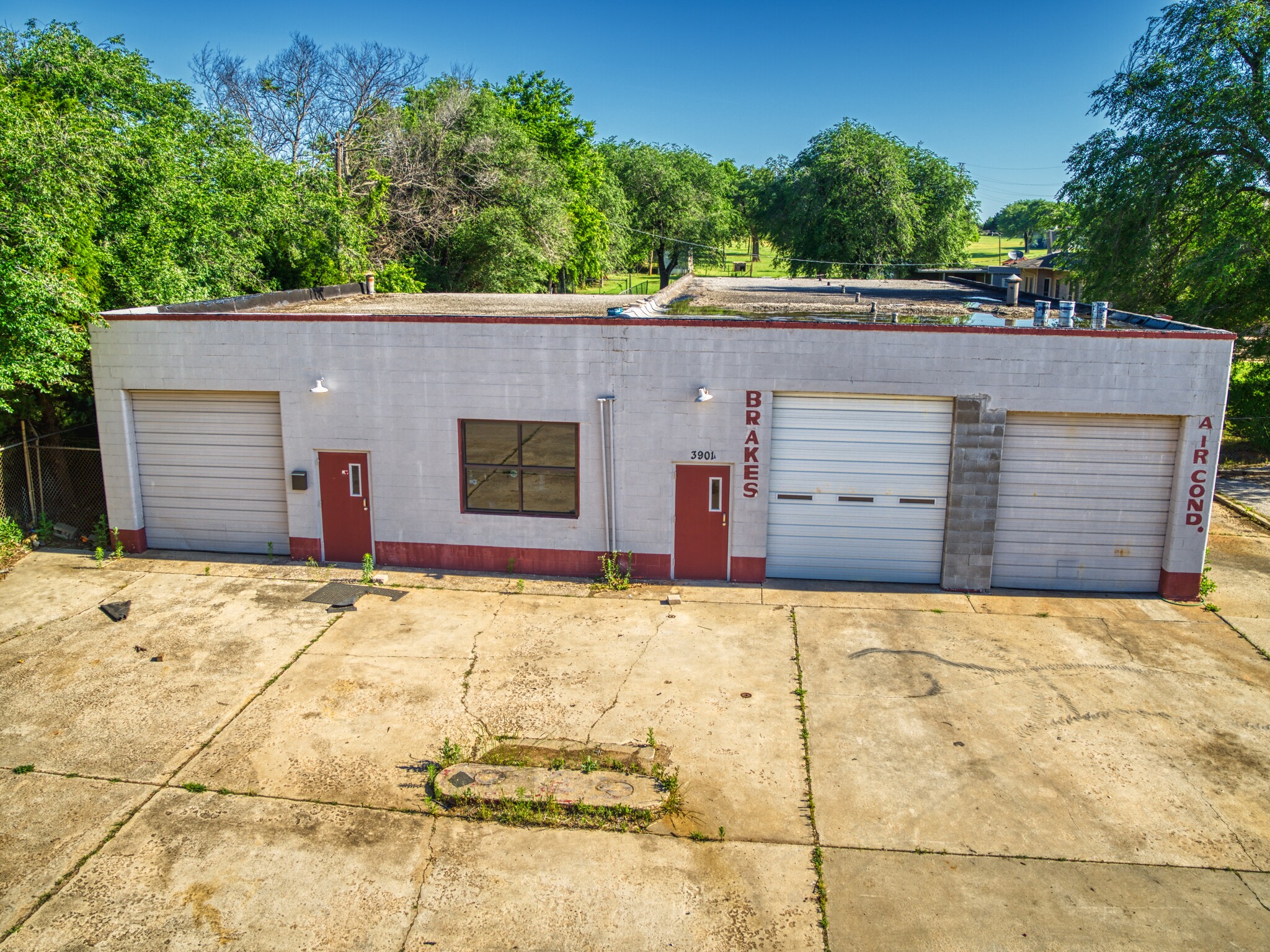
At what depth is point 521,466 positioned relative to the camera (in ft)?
42.4

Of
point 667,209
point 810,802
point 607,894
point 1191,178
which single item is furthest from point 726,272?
point 607,894

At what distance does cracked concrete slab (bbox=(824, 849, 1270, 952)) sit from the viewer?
20.3ft

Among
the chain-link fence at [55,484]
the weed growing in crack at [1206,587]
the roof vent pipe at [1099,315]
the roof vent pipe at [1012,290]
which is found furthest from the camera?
the roof vent pipe at [1012,290]

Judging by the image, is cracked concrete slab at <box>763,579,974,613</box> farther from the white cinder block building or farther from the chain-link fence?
the chain-link fence

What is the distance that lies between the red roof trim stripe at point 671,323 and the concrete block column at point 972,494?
1.06 metres

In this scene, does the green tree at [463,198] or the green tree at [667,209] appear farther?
the green tree at [667,209]

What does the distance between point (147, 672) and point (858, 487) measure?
Answer: 367 inches

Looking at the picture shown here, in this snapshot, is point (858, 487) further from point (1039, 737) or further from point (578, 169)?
point (578, 169)

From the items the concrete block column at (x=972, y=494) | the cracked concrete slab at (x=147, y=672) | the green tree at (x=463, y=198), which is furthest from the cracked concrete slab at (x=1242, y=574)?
the green tree at (x=463, y=198)

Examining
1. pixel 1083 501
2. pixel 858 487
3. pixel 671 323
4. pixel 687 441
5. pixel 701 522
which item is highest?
pixel 671 323

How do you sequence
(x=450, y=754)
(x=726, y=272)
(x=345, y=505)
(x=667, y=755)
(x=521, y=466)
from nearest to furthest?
1. (x=450, y=754)
2. (x=667, y=755)
3. (x=521, y=466)
4. (x=345, y=505)
5. (x=726, y=272)

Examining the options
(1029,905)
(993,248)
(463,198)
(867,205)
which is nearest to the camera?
(1029,905)

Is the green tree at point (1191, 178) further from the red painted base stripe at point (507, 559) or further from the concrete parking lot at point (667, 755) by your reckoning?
the red painted base stripe at point (507, 559)

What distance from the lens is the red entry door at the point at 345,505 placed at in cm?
1324
